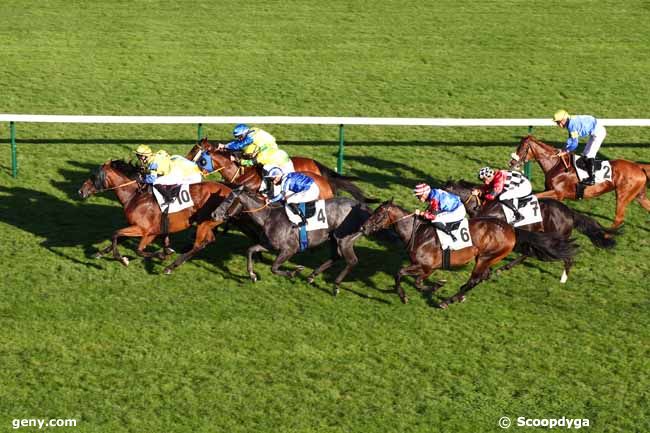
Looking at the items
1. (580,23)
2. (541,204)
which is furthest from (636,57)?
(541,204)

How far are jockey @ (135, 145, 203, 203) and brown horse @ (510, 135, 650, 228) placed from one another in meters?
4.02

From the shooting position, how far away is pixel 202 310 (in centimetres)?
1227

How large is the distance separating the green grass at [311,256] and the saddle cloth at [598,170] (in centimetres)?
78

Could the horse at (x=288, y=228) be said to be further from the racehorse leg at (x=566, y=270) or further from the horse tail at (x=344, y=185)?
the racehorse leg at (x=566, y=270)

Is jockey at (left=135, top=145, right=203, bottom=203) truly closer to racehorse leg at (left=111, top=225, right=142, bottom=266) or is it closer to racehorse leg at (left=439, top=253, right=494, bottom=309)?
racehorse leg at (left=111, top=225, right=142, bottom=266)

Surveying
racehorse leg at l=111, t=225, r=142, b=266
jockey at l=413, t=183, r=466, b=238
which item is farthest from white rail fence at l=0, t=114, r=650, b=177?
jockey at l=413, t=183, r=466, b=238

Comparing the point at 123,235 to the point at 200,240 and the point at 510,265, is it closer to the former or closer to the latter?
the point at 200,240

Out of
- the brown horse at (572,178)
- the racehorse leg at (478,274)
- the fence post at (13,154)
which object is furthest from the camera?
the fence post at (13,154)

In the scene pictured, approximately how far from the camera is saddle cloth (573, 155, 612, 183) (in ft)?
47.0

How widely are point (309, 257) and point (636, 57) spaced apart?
9712 millimetres

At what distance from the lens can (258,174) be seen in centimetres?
1416

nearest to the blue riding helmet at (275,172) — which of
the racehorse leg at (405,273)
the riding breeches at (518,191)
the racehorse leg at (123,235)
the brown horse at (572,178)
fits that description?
the racehorse leg at (123,235)

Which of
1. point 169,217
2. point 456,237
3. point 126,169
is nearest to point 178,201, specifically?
point 169,217

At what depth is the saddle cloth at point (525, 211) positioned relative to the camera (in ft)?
42.6
